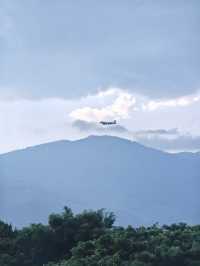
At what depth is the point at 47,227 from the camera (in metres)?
27.9

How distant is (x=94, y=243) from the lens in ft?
82.5

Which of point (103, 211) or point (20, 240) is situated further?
point (103, 211)

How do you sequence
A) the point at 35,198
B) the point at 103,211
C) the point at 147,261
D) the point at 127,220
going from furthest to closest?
1. the point at 35,198
2. the point at 127,220
3. the point at 103,211
4. the point at 147,261

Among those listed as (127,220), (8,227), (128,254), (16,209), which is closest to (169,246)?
(128,254)

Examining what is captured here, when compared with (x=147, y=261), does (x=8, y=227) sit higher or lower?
higher

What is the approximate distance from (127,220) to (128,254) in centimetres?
15679

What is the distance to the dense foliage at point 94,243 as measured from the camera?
2303 cm

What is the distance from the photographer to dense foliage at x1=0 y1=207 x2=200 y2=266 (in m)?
23.0

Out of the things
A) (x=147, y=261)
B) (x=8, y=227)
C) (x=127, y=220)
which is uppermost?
(x=127, y=220)

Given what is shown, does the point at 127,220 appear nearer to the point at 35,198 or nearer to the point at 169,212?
the point at 169,212

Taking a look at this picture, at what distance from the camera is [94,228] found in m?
28.2

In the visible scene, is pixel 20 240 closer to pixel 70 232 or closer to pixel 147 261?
pixel 70 232

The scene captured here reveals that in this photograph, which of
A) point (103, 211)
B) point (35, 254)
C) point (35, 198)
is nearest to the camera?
point (35, 254)

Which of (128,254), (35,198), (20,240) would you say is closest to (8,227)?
(20,240)
